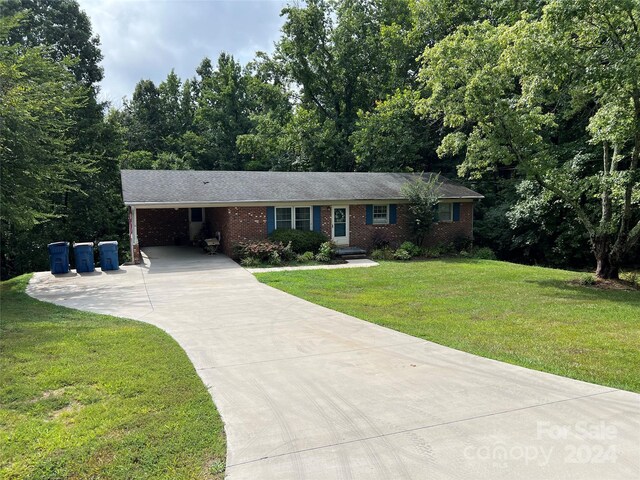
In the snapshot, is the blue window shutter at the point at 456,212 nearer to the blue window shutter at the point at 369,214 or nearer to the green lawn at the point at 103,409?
the blue window shutter at the point at 369,214

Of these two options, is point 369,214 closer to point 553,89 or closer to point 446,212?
point 446,212

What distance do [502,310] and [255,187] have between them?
12092 mm

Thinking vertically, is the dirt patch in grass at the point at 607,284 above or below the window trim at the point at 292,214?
below

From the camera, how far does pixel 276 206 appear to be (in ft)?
58.7

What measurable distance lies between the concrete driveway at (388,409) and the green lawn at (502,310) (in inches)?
24.8

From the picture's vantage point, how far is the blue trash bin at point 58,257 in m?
14.5

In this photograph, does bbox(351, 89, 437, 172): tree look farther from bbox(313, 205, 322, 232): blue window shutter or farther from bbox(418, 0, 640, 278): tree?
bbox(418, 0, 640, 278): tree

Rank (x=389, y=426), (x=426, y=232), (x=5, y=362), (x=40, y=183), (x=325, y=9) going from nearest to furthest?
1. (x=389, y=426)
2. (x=5, y=362)
3. (x=40, y=183)
4. (x=426, y=232)
5. (x=325, y=9)

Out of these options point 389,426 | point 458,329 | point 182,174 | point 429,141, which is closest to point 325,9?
point 429,141

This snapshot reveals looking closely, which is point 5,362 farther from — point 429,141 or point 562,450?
point 429,141

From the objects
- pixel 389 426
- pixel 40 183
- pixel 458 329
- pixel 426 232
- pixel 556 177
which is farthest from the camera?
pixel 426 232

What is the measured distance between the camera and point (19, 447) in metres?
3.61

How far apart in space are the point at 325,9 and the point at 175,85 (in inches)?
739

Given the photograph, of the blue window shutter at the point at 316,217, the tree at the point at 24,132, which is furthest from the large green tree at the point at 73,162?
the blue window shutter at the point at 316,217
